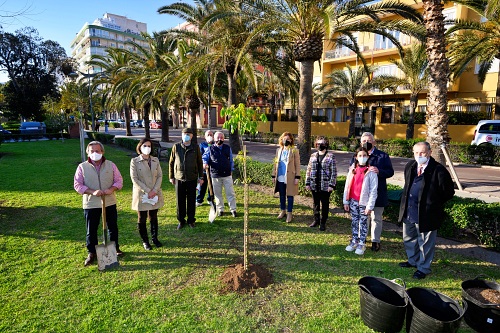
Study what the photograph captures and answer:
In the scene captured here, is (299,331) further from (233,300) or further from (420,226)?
(420,226)

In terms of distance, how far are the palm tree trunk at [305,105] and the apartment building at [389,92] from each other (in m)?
13.7

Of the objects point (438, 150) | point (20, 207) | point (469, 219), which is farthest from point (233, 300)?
point (438, 150)

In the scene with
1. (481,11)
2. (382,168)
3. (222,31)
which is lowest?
(382,168)

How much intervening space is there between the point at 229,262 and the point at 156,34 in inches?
747

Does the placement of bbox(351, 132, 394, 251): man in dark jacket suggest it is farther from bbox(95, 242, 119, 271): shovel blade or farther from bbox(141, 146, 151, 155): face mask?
bbox(95, 242, 119, 271): shovel blade

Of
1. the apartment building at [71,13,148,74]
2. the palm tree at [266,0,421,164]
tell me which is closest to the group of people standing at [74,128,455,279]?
the palm tree at [266,0,421,164]

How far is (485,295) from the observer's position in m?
3.08

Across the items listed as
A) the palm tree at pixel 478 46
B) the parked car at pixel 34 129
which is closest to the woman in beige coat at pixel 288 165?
the palm tree at pixel 478 46

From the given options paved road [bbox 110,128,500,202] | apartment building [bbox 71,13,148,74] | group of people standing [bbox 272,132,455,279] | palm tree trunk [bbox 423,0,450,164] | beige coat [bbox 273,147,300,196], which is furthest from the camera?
apartment building [bbox 71,13,148,74]

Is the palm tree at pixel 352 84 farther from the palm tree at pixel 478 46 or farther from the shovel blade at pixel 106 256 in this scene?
the shovel blade at pixel 106 256

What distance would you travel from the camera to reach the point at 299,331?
3.01 metres

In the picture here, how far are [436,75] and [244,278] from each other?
24.9 feet

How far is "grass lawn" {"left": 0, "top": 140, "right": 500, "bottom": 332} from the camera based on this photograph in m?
3.17

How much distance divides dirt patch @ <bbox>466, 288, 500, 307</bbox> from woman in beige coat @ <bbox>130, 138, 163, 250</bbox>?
4329 millimetres
